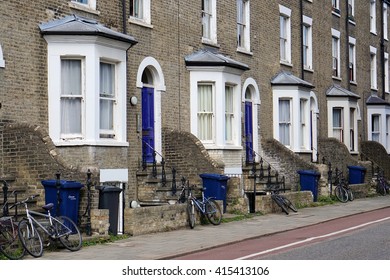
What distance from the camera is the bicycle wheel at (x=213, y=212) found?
827 inches

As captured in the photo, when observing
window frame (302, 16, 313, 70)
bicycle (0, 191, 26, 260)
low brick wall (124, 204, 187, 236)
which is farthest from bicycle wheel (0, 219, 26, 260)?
window frame (302, 16, 313, 70)

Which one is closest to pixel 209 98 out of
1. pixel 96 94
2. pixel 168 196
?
pixel 168 196

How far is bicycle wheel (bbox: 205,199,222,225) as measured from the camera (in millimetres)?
21016

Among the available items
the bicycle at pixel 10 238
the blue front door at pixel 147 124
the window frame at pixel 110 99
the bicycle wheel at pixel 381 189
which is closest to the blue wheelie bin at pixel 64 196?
the bicycle at pixel 10 238

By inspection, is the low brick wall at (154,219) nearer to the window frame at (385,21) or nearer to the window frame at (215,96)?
the window frame at (215,96)

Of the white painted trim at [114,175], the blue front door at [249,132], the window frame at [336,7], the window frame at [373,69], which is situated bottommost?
the white painted trim at [114,175]

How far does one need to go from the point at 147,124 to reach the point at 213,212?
3.70 meters

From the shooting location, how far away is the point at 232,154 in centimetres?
2627

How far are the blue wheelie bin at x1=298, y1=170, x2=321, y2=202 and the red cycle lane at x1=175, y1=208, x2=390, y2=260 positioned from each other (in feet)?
15.6

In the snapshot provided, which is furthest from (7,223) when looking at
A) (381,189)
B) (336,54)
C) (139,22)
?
(336,54)

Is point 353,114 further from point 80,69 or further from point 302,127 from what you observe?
point 80,69

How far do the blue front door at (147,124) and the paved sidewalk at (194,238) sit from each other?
3.20 m

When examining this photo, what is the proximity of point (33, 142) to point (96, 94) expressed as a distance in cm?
226

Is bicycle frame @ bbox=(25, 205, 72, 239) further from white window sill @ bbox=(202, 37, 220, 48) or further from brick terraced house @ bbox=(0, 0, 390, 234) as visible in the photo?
white window sill @ bbox=(202, 37, 220, 48)
